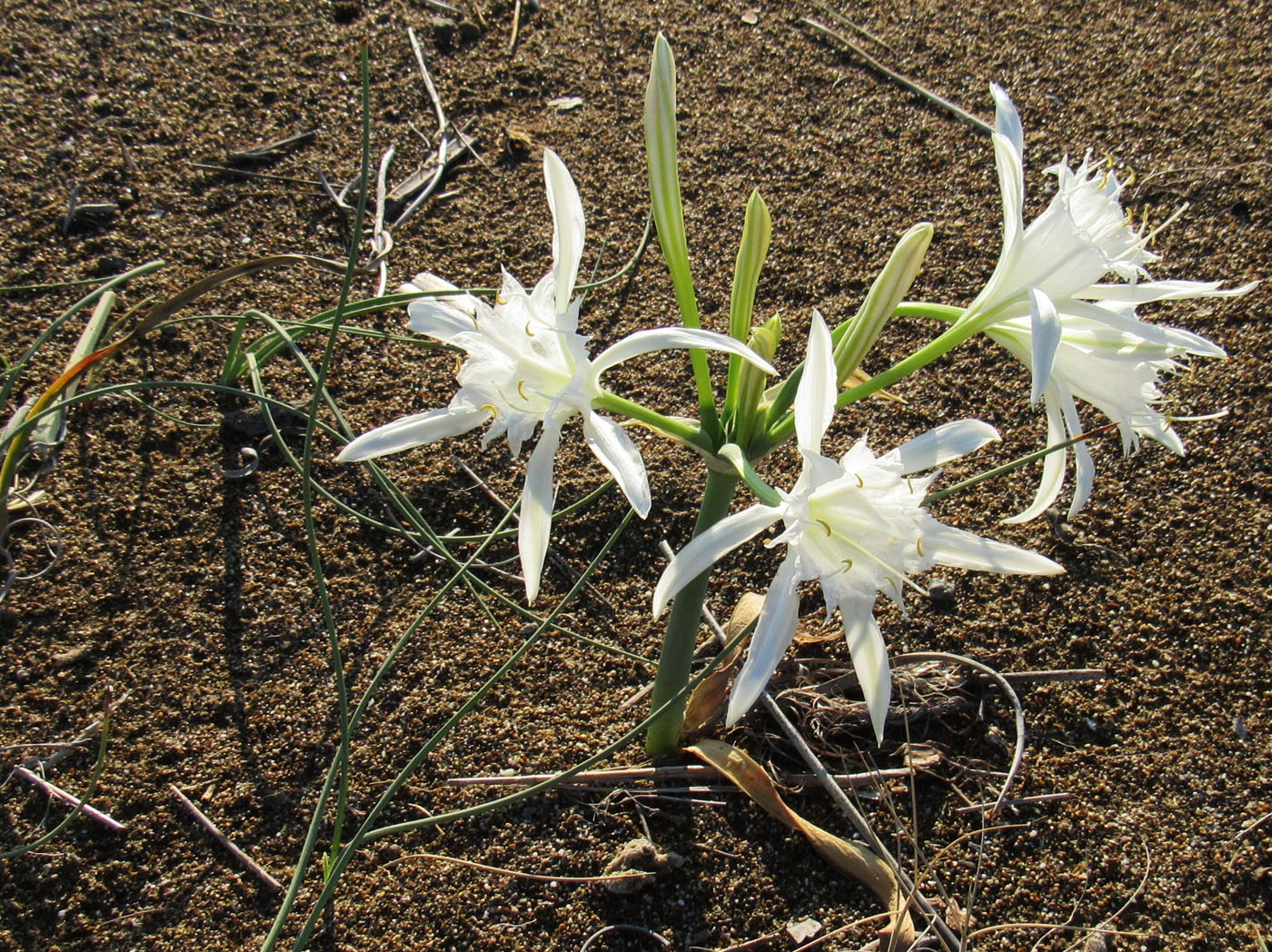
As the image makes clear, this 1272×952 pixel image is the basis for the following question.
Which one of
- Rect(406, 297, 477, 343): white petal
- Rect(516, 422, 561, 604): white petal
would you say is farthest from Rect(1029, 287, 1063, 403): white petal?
Rect(406, 297, 477, 343): white petal

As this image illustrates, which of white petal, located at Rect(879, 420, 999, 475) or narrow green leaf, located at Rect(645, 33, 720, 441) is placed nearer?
white petal, located at Rect(879, 420, 999, 475)

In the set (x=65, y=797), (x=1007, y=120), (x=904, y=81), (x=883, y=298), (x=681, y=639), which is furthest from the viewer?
(x=904, y=81)

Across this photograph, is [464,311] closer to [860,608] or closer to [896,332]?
[860,608]

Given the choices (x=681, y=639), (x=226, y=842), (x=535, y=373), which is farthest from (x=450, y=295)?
(x=226, y=842)

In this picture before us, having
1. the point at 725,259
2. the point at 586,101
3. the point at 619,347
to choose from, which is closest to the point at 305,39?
the point at 586,101

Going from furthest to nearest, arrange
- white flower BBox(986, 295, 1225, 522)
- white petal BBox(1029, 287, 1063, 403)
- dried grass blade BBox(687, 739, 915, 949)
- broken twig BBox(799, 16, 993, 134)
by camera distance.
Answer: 1. broken twig BBox(799, 16, 993, 134)
2. dried grass blade BBox(687, 739, 915, 949)
3. white flower BBox(986, 295, 1225, 522)
4. white petal BBox(1029, 287, 1063, 403)

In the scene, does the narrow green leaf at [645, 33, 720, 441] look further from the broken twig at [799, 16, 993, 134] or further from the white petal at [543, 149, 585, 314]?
the broken twig at [799, 16, 993, 134]

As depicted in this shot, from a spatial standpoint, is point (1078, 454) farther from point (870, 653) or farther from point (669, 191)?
point (669, 191)

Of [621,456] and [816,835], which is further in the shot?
[816,835]
